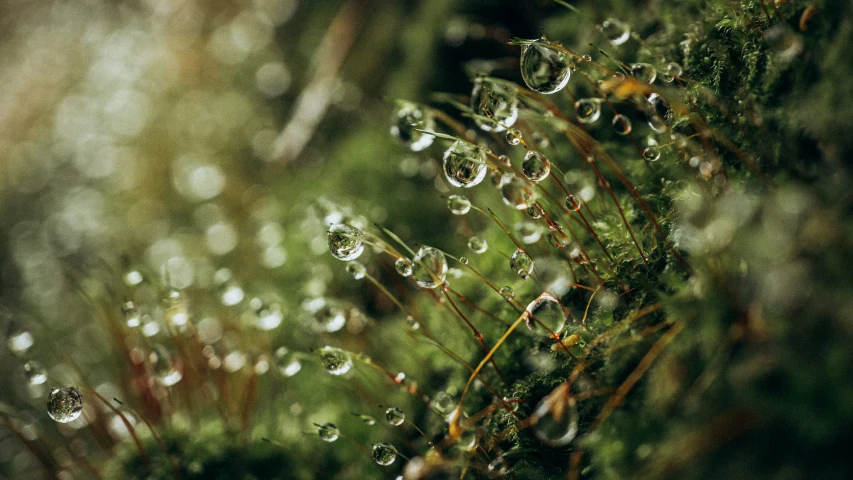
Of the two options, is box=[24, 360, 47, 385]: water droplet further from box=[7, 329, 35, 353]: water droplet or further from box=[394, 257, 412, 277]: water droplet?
box=[394, 257, 412, 277]: water droplet

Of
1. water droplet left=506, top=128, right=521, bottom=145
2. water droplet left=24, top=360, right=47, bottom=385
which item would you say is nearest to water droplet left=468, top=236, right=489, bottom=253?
water droplet left=506, top=128, right=521, bottom=145

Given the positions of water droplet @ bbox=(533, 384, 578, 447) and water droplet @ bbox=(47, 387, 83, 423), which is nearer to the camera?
water droplet @ bbox=(533, 384, 578, 447)

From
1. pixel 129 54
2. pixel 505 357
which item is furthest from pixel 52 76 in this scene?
pixel 505 357

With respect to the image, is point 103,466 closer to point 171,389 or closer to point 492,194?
point 171,389

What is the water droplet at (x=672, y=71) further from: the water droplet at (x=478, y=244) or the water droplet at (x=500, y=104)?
the water droplet at (x=478, y=244)

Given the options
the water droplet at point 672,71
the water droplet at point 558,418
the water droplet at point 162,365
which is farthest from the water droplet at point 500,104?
the water droplet at point 162,365

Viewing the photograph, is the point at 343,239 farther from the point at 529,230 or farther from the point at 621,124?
the point at 621,124
